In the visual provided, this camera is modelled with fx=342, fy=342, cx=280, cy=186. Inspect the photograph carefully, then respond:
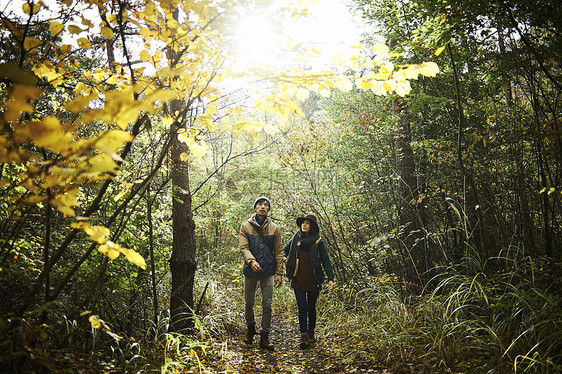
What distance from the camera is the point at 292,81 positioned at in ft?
7.32

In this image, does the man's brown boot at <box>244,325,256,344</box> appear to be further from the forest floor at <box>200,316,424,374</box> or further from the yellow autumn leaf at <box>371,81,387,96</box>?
the yellow autumn leaf at <box>371,81,387,96</box>

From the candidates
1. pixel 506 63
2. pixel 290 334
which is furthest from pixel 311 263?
pixel 506 63

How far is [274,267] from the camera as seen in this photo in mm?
4871

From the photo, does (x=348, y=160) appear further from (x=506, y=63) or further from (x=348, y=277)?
(x=506, y=63)

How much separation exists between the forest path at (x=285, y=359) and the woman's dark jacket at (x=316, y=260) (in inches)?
36.4

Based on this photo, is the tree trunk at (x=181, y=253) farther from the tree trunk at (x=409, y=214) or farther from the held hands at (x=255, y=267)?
the tree trunk at (x=409, y=214)

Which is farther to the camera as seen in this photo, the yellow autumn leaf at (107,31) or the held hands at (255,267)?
the held hands at (255,267)

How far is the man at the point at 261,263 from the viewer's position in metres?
4.74

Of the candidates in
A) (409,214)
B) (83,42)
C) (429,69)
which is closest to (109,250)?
(83,42)

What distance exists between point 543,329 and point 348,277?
449 centimetres

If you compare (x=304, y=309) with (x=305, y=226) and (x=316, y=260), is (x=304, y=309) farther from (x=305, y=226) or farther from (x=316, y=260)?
(x=305, y=226)

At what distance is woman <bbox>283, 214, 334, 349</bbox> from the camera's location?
194 inches

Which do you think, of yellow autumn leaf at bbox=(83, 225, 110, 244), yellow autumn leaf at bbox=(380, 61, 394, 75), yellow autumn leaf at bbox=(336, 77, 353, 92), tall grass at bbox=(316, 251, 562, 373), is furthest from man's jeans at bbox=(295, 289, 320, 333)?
yellow autumn leaf at bbox=(83, 225, 110, 244)

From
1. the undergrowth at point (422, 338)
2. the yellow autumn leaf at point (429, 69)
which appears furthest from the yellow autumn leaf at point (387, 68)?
the undergrowth at point (422, 338)
